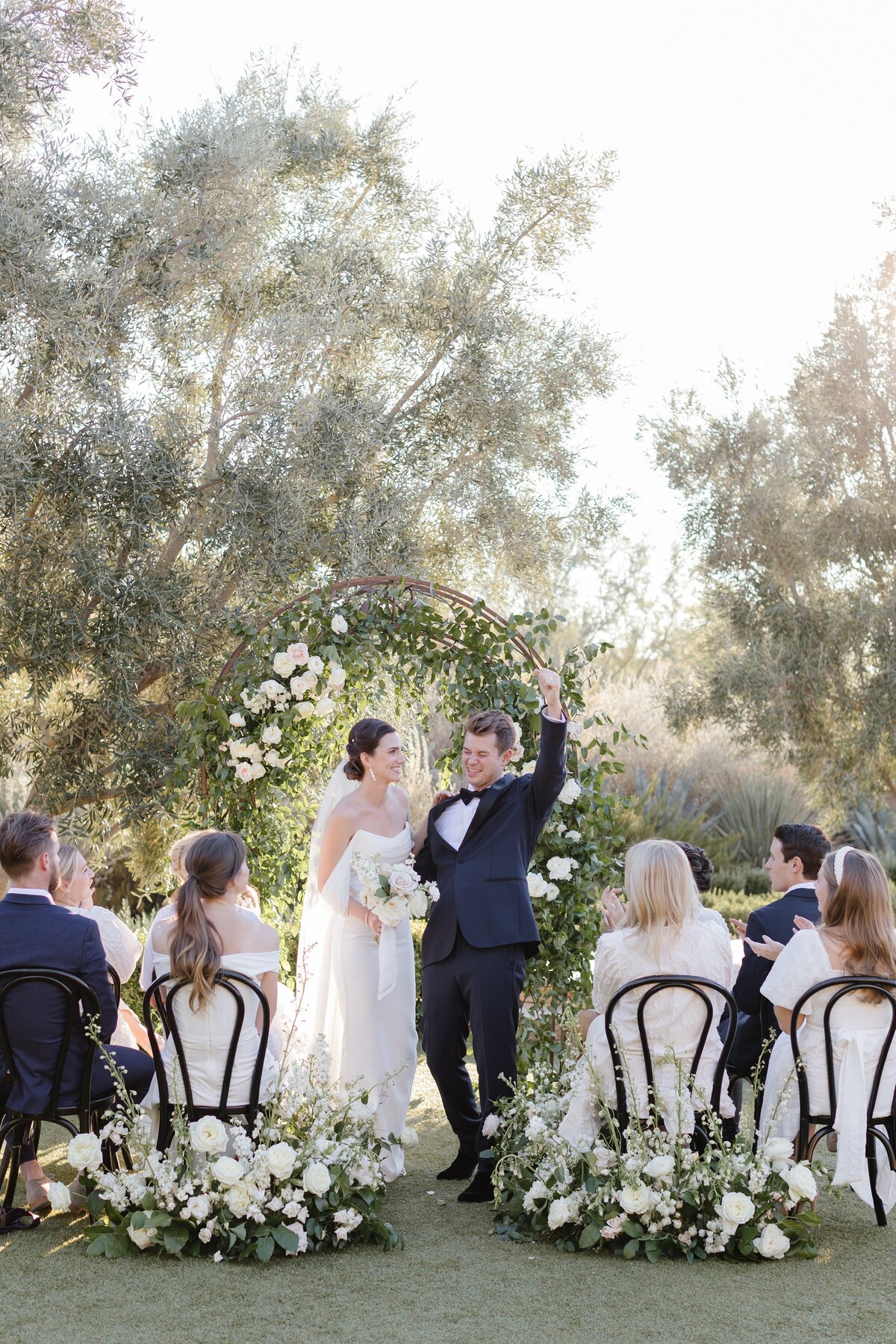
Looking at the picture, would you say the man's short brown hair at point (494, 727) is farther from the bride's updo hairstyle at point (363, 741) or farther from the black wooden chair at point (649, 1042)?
the black wooden chair at point (649, 1042)

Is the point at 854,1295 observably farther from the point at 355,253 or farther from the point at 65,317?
the point at 355,253

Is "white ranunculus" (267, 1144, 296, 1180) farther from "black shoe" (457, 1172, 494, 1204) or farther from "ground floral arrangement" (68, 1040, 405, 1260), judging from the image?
"black shoe" (457, 1172, 494, 1204)

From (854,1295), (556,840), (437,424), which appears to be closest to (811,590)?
(437,424)

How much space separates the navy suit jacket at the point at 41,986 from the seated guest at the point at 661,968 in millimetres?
1600

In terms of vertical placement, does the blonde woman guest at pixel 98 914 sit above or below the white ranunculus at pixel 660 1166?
above

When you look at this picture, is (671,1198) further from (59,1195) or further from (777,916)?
(59,1195)

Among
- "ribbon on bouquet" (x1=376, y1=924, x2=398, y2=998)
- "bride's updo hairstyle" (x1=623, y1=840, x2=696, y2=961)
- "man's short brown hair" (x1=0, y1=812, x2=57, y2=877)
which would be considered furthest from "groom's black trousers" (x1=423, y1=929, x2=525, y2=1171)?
"man's short brown hair" (x1=0, y1=812, x2=57, y2=877)

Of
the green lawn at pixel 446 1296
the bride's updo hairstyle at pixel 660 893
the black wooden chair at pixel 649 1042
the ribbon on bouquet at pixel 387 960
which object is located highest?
the bride's updo hairstyle at pixel 660 893

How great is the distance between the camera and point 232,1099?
3.82 meters

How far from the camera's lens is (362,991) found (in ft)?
15.4

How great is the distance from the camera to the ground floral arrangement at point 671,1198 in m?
3.50

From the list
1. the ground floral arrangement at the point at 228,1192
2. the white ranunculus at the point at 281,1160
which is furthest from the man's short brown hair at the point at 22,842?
the white ranunculus at the point at 281,1160

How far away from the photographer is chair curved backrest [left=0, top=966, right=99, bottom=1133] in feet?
11.9

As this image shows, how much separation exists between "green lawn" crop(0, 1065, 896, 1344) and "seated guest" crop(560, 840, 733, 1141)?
45 centimetres
